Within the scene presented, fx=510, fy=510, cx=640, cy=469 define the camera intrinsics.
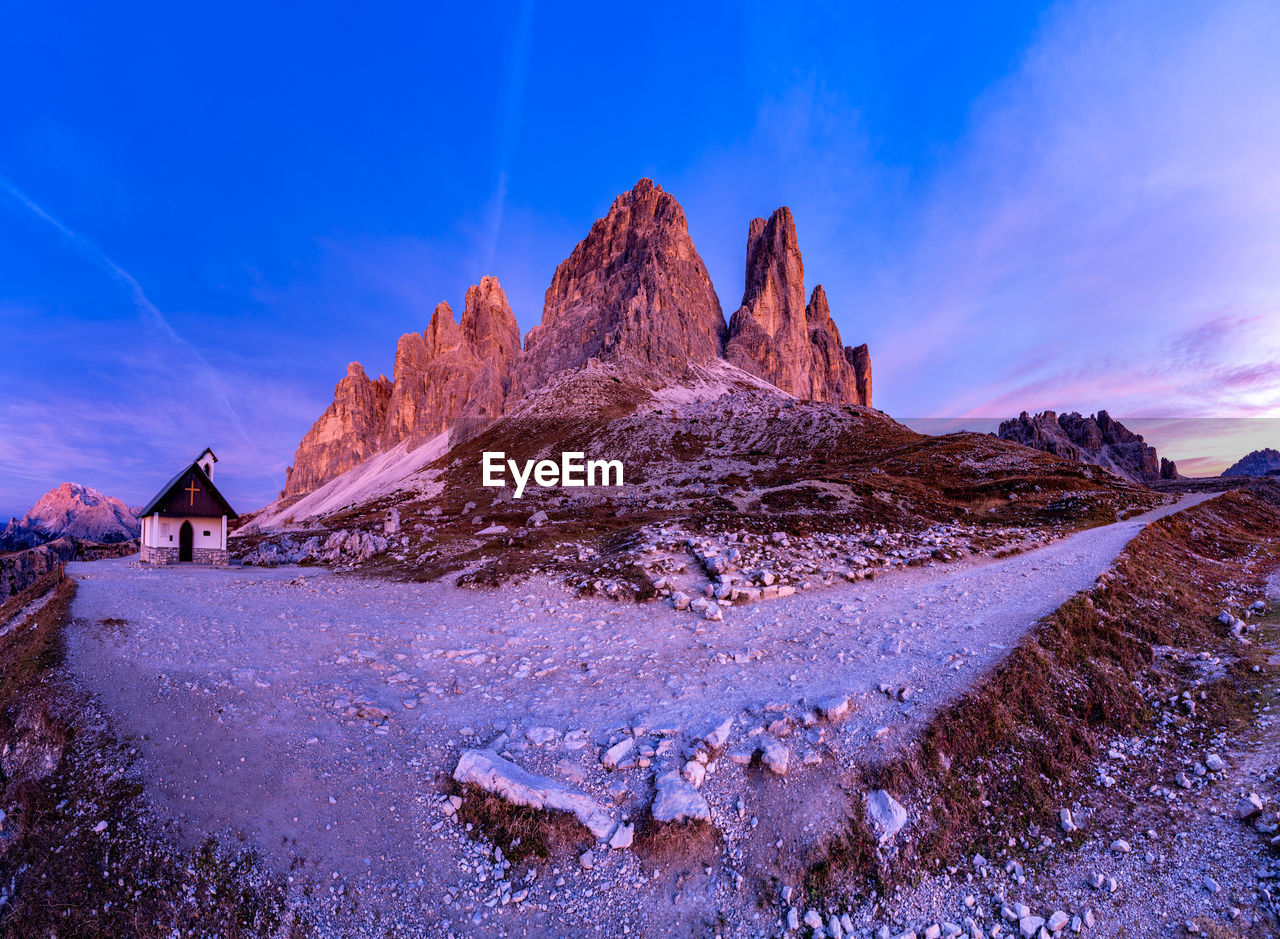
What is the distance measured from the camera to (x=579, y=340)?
161 metres

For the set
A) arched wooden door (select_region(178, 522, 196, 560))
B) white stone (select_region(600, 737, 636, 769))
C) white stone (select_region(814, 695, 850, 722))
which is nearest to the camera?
white stone (select_region(600, 737, 636, 769))

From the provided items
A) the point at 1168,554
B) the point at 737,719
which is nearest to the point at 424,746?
the point at 737,719

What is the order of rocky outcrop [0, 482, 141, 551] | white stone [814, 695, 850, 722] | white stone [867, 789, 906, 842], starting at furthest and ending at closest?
rocky outcrop [0, 482, 141, 551]
white stone [814, 695, 850, 722]
white stone [867, 789, 906, 842]

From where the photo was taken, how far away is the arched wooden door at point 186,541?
36219mm

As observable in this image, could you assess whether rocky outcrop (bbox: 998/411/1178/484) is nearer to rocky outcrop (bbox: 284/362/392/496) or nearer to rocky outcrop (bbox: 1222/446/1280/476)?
rocky outcrop (bbox: 1222/446/1280/476)

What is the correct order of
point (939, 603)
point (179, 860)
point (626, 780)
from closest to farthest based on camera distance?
point (179, 860)
point (626, 780)
point (939, 603)

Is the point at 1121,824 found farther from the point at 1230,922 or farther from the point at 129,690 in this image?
the point at 129,690

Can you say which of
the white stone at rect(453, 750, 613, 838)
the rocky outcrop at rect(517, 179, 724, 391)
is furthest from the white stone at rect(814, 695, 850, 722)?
the rocky outcrop at rect(517, 179, 724, 391)

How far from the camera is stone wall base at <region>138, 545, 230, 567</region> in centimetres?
3512

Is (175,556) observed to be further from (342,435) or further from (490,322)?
(342,435)

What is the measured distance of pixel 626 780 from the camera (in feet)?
26.9

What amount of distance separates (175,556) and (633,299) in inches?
5273

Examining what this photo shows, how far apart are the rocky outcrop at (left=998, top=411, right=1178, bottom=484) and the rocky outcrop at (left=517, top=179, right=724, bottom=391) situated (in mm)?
95944

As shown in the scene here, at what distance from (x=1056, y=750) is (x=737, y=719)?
548 centimetres
